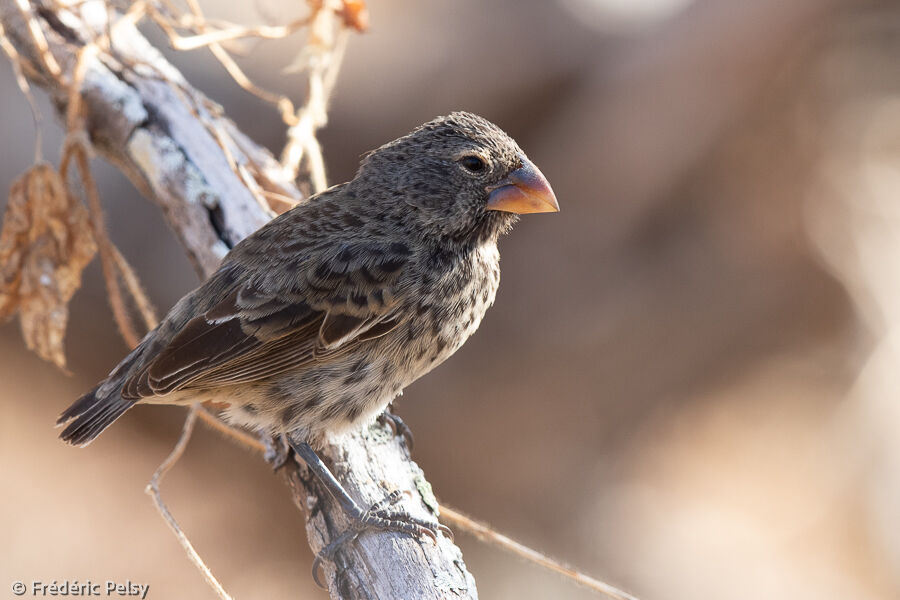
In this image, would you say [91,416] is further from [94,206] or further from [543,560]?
[543,560]

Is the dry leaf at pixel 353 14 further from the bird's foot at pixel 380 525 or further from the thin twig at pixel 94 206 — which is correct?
the bird's foot at pixel 380 525

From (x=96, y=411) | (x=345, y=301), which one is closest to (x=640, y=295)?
(x=345, y=301)

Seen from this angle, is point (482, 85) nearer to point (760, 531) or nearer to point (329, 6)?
point (329, 6)

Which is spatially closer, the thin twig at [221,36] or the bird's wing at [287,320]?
the bird's wing at [287,320]

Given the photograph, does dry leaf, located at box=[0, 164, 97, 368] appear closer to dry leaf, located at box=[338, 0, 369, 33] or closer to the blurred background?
dry leaf, located at box=[338, 0, 369, 33]

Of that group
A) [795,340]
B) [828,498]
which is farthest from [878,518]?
[795,340]

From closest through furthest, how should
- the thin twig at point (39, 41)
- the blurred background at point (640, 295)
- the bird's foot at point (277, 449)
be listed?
the bird's foot at point (277, 449), the thin twig at point (39, 41), the blurred background at point (640, 295)

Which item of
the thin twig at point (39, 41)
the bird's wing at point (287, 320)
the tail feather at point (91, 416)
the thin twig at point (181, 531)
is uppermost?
the thin twig at point (39, 41)

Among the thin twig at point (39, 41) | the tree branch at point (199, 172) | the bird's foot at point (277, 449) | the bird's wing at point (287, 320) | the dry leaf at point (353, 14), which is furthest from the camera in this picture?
the dry leaf at point (353, 14)

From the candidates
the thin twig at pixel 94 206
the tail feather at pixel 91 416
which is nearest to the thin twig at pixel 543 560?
the tail feather at pixel 91 416
